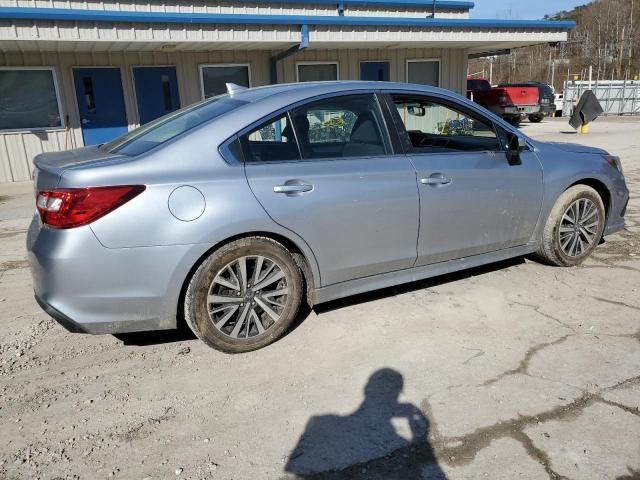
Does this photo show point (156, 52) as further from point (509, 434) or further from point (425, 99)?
point (509, 434)

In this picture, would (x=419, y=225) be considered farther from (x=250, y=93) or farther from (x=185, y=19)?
(x=185, y=19)

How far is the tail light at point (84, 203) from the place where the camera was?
9.28 ft

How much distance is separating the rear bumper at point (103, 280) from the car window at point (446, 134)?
1.99m

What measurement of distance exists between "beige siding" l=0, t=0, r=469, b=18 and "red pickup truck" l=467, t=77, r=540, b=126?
19.7 feet

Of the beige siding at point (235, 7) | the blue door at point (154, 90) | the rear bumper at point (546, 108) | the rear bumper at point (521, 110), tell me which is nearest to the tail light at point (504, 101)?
the rear bumper at point (521, 110)

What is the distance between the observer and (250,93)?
12.1 feet

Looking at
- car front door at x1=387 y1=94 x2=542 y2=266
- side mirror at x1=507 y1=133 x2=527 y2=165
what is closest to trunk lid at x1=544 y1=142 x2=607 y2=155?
car front door at x1=387 y1=94 x2=542 y2=266

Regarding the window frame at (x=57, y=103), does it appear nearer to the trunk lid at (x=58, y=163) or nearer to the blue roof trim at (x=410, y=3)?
the blue roof trim at (x=410, y=3)

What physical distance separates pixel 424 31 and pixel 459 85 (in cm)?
349

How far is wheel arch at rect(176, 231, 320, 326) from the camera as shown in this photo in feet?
10.2

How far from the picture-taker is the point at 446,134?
15.2 ft

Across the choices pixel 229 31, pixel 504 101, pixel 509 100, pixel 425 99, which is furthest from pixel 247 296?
pixel 509 100

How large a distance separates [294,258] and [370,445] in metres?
1.34

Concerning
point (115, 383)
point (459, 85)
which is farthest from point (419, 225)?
point (459, 85)
